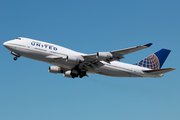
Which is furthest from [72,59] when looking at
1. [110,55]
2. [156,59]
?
[156,59]

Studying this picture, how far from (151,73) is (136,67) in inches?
103

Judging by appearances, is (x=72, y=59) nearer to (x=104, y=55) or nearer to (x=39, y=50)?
(x=104, y=55)

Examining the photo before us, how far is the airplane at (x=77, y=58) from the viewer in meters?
35.2

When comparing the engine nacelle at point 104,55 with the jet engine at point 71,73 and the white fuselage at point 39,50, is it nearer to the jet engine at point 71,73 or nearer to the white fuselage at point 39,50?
the white fuselage at point 39,50

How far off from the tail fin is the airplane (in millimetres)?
3227

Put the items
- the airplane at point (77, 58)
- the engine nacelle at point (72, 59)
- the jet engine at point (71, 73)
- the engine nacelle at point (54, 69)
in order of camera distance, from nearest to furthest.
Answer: the airplane at point (77, 58), the engine nacelle at point (72, 59), the jet engine at point (71, 73), the engine nacelle at point (54, 69)

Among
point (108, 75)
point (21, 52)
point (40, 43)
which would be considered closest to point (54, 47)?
point (40, 43)

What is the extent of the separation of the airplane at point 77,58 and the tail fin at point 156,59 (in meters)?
3.23

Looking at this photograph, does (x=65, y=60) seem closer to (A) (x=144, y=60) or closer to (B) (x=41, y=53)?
(B) (x=41, y=53)

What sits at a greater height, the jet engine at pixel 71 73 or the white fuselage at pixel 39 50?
the white fuselage at pixel 39 50

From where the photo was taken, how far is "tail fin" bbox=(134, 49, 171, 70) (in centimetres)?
4469

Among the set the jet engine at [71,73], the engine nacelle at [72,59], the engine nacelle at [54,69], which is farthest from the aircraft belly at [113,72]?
the engine nacelle at [54,69]

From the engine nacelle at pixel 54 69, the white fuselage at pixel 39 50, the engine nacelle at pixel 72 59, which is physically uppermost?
the white fuselage at pixel 39 50

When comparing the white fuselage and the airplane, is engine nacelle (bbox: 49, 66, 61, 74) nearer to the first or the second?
the airplane
